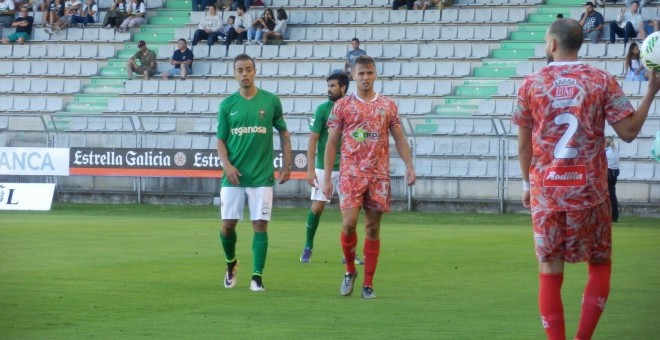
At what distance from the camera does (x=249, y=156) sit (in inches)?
481

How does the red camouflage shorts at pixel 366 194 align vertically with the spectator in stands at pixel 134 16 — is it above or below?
below

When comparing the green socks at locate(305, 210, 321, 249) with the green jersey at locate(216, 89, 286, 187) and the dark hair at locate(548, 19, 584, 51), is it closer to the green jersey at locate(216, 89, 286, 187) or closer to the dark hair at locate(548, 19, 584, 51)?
the green jersey at locate(216, 89, 286, 187)

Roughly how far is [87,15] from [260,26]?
623cm

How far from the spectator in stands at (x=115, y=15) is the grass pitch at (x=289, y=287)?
668 inches

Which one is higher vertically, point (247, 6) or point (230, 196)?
point (247, 6)

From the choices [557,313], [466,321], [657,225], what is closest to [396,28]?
[657,225]

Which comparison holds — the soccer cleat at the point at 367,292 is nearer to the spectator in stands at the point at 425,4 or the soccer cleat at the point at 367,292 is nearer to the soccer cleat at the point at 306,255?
the soccer cleat at the point at 306,255

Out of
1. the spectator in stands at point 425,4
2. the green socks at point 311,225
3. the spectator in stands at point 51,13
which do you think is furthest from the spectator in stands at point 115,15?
the green socks at point 311,225

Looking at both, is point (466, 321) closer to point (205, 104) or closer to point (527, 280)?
point (527, 280)

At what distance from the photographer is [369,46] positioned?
34156 millimetres

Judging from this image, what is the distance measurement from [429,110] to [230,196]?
62.9ft

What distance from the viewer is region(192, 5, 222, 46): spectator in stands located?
117ft

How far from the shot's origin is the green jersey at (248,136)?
12211mm

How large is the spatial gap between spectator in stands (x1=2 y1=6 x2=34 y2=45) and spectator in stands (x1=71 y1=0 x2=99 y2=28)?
129cm
